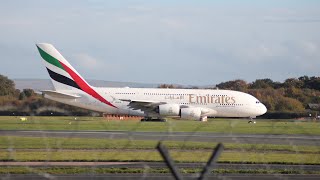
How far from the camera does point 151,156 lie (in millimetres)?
22578

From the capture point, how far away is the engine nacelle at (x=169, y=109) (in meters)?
59.7

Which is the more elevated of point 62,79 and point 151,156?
point 62,79

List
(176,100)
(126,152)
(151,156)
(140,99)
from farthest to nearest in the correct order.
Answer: (176,100) < (140,99) < (126,152) < (151,156)

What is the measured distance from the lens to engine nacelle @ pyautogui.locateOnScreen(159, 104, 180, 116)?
5966cm

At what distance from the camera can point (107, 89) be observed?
61.6 meters

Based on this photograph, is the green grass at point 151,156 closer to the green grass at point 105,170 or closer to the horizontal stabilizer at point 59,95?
the green grass at point 105,170

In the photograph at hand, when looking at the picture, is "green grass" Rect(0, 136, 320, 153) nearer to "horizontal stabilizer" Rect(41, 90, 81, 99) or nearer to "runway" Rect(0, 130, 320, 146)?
"runway" Rect(0, 130, 320, 146)

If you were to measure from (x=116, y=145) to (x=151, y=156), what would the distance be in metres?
4.18

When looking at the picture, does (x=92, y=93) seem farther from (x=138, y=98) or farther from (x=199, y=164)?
(x=199, y=164)

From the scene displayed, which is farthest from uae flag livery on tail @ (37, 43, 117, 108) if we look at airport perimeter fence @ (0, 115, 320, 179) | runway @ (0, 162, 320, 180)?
runway @ (0, 162, 320, 180)

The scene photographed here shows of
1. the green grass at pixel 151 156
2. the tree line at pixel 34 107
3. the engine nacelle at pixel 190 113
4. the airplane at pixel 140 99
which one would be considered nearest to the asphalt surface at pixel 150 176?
the green grass at pixel 151 156

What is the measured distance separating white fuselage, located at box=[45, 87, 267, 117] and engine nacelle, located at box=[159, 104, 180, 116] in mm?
1473

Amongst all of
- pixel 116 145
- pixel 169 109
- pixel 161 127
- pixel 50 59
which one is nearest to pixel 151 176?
pixel 116 145

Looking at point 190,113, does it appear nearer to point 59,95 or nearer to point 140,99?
point 140,99
